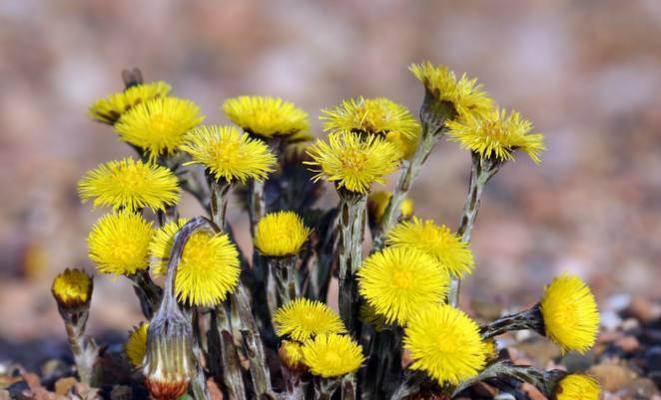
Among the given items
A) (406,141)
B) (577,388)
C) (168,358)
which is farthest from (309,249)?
(577,388)

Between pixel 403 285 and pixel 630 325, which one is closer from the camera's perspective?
pixel 403 285

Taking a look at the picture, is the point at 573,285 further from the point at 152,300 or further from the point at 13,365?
the point at 13,365

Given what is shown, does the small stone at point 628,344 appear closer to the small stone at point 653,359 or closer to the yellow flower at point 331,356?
the small stone at point 653,359

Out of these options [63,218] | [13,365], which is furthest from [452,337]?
[63,218]

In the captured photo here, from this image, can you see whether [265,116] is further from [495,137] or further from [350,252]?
[495,137]

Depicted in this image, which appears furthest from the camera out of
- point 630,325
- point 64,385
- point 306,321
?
point 630,325
